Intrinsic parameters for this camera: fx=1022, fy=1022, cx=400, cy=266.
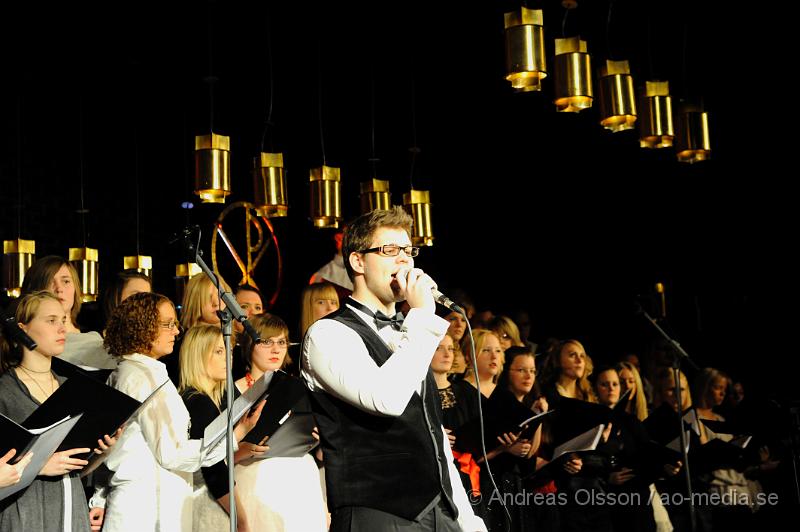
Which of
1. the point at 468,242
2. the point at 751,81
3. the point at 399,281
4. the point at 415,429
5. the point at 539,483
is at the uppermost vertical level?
the point at 751,81

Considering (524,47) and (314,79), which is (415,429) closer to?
(524,47)

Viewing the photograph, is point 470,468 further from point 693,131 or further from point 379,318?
point 693,131

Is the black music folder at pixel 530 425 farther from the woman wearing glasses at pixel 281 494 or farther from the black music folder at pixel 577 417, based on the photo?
the woman wearing glasses at pixel 281 494

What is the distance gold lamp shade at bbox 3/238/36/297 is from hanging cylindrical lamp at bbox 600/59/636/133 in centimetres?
470

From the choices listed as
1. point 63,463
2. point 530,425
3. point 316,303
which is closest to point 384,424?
point 63,463

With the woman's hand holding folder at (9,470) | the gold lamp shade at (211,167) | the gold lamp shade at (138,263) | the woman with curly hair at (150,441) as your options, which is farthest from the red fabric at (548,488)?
the gold lamp shade at (138,263)

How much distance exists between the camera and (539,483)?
5.29m

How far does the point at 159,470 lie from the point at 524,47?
2985 millimetres

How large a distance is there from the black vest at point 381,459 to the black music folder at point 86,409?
38.5 inches

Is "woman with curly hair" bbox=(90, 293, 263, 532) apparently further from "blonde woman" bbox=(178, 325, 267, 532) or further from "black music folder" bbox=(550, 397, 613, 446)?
"black music folder" bbox=(550, 397, 613, 446)

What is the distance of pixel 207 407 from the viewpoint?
14.2 ft

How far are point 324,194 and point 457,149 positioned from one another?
2.96 meters

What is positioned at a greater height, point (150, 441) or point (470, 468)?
point (150, 441)

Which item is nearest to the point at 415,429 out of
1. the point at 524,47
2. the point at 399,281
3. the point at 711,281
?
the point at 399,281
